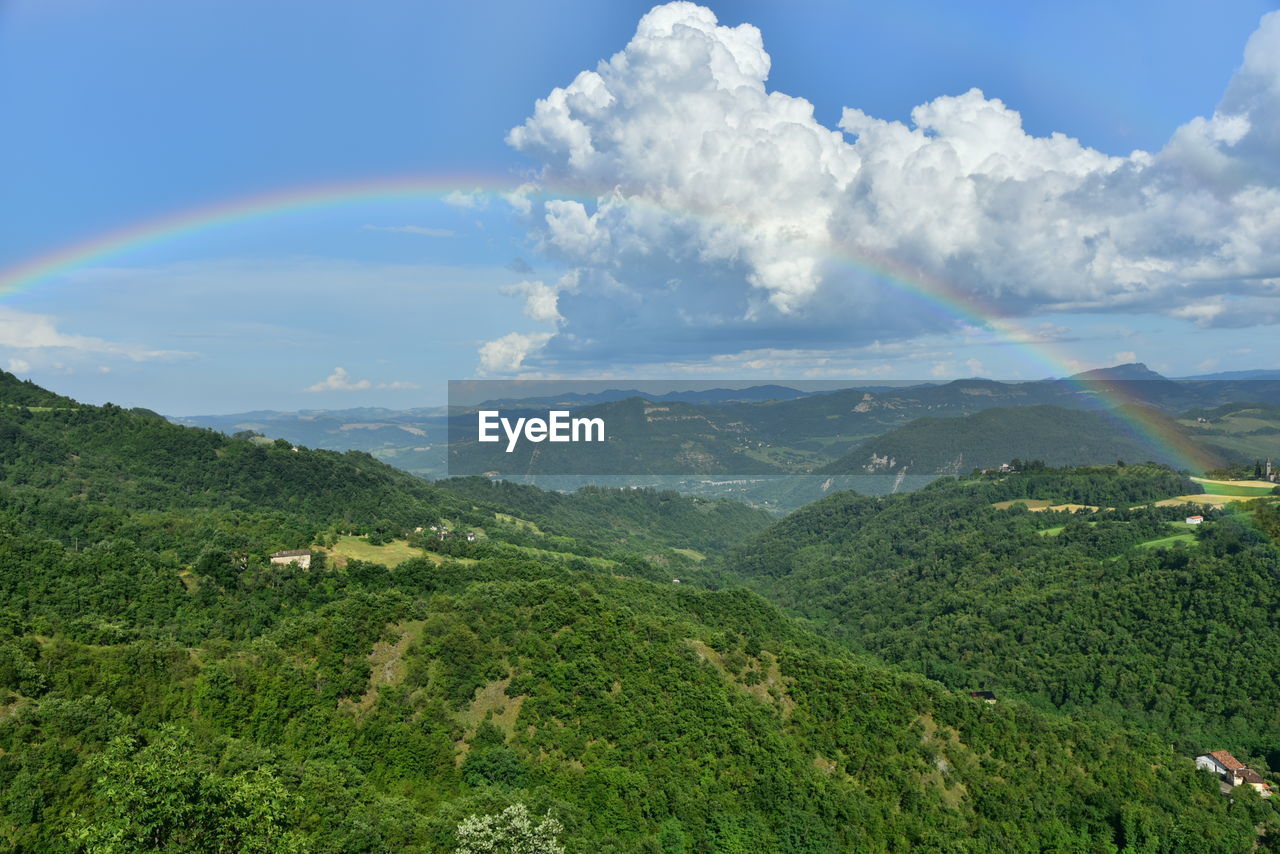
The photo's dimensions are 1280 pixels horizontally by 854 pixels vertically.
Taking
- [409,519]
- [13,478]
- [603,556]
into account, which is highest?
[13,478]

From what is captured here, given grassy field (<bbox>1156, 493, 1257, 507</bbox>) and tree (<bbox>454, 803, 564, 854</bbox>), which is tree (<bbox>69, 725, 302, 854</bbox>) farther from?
grassy field (<bbox>1156, 493, 1257, 507</bbox>)

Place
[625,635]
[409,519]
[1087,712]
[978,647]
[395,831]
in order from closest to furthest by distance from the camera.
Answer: [395,831] → [625,635] → [1087,712] → [978,647] → [409,519]

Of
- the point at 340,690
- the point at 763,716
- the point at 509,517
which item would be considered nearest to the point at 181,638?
the point at 340,690

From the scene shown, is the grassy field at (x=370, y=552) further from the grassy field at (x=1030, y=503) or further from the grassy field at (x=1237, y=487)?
the grassy field at (x=1237, y=487)

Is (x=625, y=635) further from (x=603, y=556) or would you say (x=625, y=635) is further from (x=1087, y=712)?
(x=603, y=556)

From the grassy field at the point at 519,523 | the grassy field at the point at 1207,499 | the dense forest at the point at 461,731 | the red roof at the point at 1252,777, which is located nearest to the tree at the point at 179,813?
the dense forest at the point at 461,731

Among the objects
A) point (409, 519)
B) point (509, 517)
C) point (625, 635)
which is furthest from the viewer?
point (509, 517)
